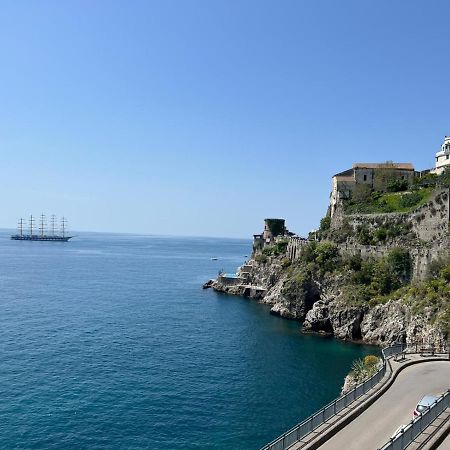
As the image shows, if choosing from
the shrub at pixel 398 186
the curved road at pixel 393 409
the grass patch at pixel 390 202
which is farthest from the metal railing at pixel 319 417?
the shrub at pixel 398 186

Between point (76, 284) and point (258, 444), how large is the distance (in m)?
90.0

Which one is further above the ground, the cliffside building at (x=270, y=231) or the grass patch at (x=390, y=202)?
the grass patch at (x=390, y=202)

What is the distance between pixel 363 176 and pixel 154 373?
7309 centimetres

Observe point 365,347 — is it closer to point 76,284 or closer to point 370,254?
point 370,254

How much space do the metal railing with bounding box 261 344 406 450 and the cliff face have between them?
26746 mm

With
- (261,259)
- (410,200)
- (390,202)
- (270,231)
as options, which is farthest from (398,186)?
(270,231)

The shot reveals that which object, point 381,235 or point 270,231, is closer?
point 381,235

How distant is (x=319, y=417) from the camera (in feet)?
78.0

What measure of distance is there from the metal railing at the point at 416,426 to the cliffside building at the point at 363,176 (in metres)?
83.3

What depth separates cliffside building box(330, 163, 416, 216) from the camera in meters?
105

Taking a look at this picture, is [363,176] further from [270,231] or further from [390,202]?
[270,231]

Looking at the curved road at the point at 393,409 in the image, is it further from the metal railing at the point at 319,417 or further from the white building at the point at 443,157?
the white building at the point at 443,157

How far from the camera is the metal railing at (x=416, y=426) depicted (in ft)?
64.7

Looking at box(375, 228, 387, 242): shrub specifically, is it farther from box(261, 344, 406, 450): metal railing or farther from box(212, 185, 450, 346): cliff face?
box(261, 344, 406, 450): metal railing
